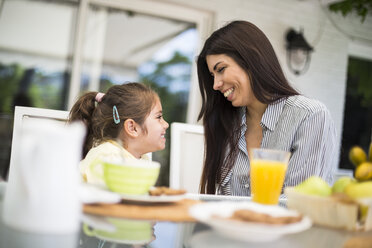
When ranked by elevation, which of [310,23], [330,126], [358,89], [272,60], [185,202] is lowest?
[185,202]

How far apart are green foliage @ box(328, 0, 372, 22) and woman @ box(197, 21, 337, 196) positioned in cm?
363

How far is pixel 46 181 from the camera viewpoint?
648 millimetres

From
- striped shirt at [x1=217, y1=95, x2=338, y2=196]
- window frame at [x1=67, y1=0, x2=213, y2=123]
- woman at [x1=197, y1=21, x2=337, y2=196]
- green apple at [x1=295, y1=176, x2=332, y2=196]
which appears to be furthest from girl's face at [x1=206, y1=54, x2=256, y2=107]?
window frame at [x1=67, y1=0, x2=213, y2=123]

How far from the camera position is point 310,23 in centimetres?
507

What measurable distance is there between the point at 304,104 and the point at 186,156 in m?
0.60

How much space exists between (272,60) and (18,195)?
1352 mm

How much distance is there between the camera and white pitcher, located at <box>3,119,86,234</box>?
0.64 metres

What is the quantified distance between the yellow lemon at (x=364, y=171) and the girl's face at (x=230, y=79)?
0.98m

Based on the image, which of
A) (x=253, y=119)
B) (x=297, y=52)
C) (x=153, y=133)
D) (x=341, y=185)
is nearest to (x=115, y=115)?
(x=153, y=133)

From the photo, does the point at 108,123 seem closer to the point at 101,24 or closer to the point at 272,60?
the point at 272,60

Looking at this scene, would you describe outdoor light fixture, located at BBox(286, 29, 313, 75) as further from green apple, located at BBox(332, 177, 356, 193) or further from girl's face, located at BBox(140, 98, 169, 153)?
green apple, located at BBox(332, 177, 356, 193)

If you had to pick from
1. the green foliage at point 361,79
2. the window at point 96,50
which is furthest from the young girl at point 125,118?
the green foliage at point 361,79

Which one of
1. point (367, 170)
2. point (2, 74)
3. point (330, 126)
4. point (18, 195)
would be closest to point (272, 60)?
point (330, 126)

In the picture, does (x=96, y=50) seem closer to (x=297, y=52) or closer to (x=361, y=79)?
(x=297, y=52)
